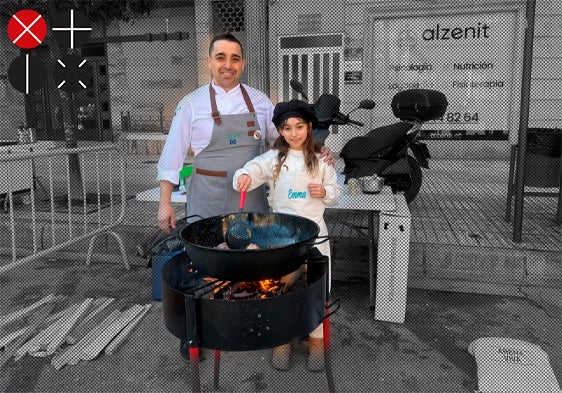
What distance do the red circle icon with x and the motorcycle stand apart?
353cm

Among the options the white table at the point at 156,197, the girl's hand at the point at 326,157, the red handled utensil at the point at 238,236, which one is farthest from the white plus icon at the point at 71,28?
the red handled utensil at the point at 238,236

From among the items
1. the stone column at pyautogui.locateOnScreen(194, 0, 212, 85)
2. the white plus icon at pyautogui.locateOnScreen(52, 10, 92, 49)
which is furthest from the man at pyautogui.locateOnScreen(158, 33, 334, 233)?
the stone column at pyautogui.locateOnScreen(194, 0, 212, 85)

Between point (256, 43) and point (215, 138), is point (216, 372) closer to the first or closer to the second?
point (215, 138)

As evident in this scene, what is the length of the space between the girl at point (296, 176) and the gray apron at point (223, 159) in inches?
4.8

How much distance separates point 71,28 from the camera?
5.89 metres

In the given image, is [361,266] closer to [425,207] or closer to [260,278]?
[425,207]

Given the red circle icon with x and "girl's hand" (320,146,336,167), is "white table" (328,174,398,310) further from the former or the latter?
the red circle icon with x

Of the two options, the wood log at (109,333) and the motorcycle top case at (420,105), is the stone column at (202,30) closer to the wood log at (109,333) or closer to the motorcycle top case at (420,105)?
the motorcycle top case at (420,105)

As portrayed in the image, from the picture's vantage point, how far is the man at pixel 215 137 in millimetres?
2744

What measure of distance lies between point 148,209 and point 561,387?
15.2 feet

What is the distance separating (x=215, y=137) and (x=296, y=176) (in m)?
0.53

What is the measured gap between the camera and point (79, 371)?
2852 millimetres

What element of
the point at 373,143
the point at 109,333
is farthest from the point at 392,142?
the point at 109,333

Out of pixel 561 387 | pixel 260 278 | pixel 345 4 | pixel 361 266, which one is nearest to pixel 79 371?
pixel 260 278
